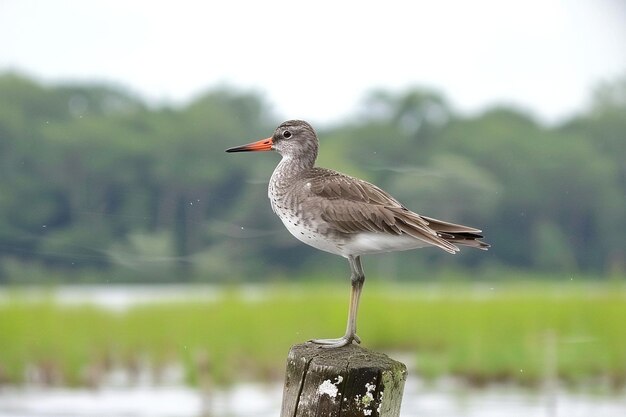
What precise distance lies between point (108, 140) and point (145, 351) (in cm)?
840

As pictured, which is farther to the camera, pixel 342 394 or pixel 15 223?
pixel 15 223

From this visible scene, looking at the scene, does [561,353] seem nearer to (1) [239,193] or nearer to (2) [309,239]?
(1) [239,193]

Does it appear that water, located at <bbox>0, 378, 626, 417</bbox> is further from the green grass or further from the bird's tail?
the bird's tail

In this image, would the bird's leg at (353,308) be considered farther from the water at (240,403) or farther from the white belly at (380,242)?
the water at (240,403)

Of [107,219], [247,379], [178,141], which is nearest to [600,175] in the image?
[178,141]

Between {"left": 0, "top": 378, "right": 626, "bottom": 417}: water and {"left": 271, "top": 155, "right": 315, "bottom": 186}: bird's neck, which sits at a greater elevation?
{"left": 271, "top": 155, "right": 315, "bottom": 186}: bird's neck

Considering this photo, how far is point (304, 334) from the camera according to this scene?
15602mm

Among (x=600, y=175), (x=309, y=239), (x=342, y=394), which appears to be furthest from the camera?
(x=600, y=175)

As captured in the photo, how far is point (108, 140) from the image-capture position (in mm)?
22438

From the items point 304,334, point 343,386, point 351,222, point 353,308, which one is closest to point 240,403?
point 304,334

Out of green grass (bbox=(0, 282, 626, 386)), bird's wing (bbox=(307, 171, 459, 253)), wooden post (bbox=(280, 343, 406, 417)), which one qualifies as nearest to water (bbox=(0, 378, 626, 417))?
green grass (bbox=(0, 282, 626, 386))

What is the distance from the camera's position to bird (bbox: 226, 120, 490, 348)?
4.16 metres

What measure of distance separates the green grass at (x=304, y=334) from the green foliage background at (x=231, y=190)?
195 centimetres

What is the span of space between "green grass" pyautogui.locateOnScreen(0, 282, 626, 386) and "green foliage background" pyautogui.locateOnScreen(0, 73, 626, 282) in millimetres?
1952
